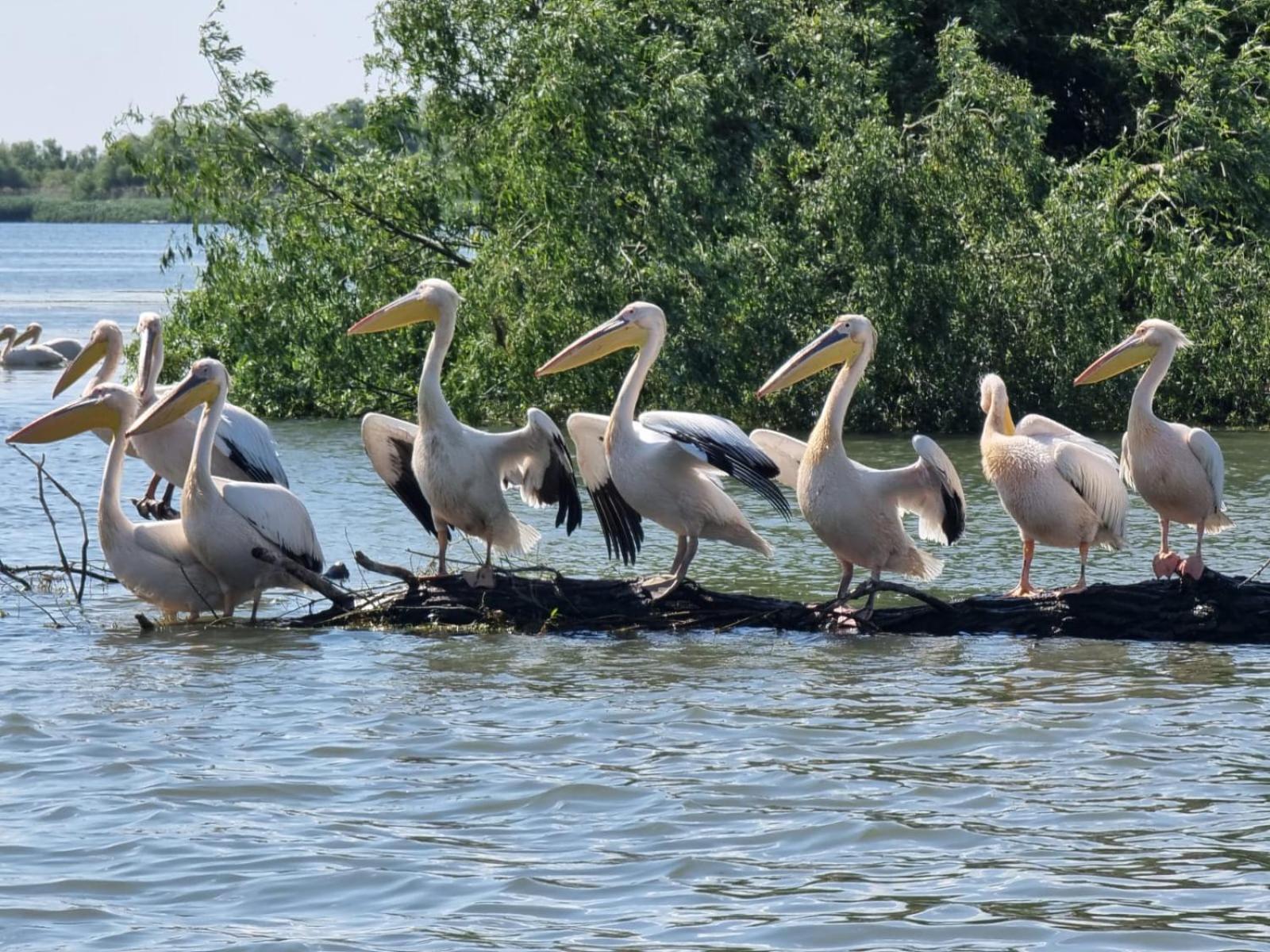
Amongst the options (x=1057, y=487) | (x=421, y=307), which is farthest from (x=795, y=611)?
(x=421, y=307)

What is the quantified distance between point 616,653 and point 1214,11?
11948 mm

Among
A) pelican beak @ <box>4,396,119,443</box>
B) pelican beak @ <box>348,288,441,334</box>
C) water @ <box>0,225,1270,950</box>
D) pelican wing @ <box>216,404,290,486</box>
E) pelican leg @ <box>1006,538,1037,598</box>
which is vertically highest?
pelican beak @ <box>348,288,441,334</box>

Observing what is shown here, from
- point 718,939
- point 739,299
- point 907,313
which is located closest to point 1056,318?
point 907,313

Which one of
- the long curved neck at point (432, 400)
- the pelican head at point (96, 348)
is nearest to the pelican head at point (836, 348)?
the long curved neck at point (432, 400)

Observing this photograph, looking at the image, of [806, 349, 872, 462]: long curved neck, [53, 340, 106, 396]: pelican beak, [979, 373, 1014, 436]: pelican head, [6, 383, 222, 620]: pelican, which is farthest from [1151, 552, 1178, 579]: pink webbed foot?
[53, 340, 106, 396]: pelican beak

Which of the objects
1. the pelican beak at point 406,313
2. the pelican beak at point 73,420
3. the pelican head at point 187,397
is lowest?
the pelican beak at point 73,420

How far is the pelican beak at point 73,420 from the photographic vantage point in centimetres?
794

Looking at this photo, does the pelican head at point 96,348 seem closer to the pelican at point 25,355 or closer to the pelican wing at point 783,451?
the pelican wing at point 783,451

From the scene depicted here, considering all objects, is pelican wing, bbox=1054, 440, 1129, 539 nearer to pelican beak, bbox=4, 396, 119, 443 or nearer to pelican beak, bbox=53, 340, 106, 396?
pelican beak, bbox=4, 396, 119, 443

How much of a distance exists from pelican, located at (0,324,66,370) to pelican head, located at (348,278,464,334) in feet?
57.9

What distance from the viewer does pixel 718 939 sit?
4.07 metres

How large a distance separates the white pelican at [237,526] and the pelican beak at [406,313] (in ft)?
2.72

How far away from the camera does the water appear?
4.21 metres

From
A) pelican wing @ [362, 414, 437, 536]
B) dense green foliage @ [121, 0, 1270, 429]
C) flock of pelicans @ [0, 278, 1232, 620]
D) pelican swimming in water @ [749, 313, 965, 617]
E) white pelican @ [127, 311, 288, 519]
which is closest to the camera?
pelican swimming in water @ [749, 313, 965, 617]
